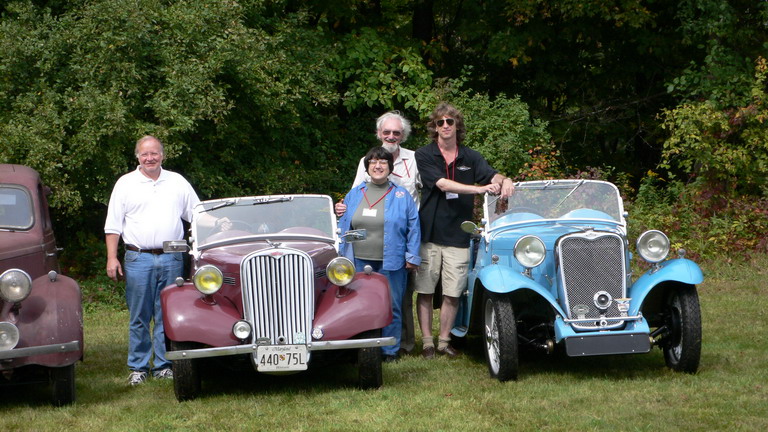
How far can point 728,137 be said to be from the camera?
15.8m

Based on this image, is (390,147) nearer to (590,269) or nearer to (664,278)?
(590,269)

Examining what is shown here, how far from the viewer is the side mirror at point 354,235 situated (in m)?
7.43

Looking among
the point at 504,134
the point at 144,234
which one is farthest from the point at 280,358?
the point at 504,134

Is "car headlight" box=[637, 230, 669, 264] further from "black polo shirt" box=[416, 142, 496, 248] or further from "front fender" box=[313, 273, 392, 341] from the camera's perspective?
"front fender" box=[313, 273, 392, 341]

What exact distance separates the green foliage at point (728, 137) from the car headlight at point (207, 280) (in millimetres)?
10497

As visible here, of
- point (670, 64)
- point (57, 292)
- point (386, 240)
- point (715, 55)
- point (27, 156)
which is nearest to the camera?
point (57, 292)

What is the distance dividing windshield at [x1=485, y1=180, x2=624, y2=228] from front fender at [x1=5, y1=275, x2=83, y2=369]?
3453mm

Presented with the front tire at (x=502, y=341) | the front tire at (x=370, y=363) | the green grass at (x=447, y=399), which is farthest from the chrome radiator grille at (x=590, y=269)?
the front tire at (x=370, y=363)

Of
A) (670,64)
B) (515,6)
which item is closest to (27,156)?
(515,6)

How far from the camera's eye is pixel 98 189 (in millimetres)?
13453

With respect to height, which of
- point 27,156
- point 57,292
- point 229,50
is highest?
point 229,50

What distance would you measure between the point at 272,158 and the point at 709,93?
7.35 meters

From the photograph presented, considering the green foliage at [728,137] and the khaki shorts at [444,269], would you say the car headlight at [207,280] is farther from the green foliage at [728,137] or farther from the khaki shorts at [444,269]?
the green foliage at [728,137]

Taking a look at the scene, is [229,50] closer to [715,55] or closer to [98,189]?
[98,189]
